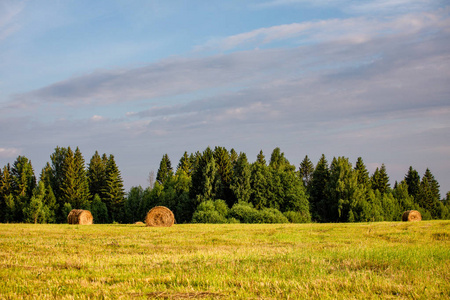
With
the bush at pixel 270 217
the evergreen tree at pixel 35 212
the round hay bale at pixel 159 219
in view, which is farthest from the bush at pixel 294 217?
the evergreen tree at pixel 35 212

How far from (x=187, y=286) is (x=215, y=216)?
161 ft

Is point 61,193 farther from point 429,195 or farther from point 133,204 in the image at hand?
point 429,195

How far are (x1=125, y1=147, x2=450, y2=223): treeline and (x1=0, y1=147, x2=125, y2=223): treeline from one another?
5575 mm

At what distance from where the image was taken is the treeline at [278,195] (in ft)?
213

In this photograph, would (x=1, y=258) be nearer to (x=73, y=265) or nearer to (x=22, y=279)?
(x=73, y=265)

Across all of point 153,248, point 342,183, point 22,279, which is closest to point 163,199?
point 342,183

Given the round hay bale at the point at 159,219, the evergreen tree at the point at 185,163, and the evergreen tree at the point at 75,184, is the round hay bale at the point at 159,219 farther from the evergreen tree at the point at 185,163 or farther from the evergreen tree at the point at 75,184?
the evergreen tree at the point at 185,163

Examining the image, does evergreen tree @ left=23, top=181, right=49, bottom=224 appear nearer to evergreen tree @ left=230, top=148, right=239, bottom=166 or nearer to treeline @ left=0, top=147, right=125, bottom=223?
treeline @ left=0, top=147, right=125, bottom=223

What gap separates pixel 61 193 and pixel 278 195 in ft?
161

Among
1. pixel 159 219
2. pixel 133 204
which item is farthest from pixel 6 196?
pixel 159 219

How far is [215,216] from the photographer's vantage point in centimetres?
5716

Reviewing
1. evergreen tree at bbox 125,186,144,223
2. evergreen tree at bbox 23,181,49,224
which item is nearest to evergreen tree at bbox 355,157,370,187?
evergreen tree at bbox 125,186,144,223

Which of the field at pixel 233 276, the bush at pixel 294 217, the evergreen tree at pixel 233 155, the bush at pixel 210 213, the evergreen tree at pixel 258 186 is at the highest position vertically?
the evergreen tree at pixel 233 155

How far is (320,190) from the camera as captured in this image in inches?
3652
